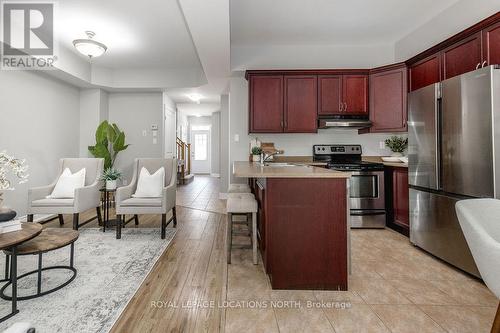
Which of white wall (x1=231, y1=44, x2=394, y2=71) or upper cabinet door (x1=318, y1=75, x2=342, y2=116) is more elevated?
white wall (x1=231, y1=44, x2=394, y2=71)

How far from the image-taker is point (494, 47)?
7.61 feet

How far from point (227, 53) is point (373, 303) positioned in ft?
11.0

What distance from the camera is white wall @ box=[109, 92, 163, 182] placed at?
227 inches

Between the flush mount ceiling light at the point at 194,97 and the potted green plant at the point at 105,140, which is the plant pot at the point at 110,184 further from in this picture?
the flush mount ceiling light at the point at 194,97

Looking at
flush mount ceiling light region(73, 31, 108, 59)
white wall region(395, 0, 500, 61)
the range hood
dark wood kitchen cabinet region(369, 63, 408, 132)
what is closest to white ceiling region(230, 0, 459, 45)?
white wall region(395, 0, 500, 61)

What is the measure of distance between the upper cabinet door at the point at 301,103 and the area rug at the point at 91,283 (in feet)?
8.25

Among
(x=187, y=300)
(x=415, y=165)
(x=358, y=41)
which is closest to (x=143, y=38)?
(x=358, y=41)

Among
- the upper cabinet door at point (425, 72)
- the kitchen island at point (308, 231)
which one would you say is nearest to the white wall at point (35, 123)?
the kitchen island at point (308, 231)

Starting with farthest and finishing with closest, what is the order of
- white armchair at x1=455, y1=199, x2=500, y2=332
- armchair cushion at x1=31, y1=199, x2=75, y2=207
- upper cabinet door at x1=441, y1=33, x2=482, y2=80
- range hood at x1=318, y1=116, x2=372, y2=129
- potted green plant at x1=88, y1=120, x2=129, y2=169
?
potted green plant at x1=88, y1=120, x2=129, y2=169 < range hood at x1=318, y1=116, x2=372, y2=129 < armchair cushion at x1=31, y1=199, x2=75, y2=207 < upper cabinet door at x1=441, y1=33, x2=482, y2=80 < white armchair at x1=455, y1=199, x2=500, y2=332

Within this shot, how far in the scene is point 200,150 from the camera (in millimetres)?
12078

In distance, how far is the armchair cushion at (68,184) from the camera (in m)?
3.45

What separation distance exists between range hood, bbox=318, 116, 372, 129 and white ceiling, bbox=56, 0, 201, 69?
249 centimetres

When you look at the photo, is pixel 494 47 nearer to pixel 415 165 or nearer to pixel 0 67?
pixel 415 165

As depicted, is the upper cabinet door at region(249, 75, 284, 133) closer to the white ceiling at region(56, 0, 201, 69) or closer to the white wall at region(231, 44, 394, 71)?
the white wall at region(231, 44, 394, 71)
